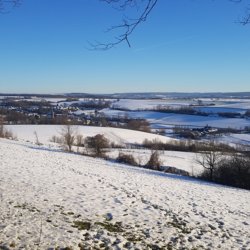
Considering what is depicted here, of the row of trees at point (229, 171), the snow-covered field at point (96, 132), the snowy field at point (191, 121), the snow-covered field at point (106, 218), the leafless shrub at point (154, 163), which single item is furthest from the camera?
the snowy field at point (191, 121)

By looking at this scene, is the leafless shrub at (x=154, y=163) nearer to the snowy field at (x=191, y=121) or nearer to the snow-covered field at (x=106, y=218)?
the snow-covered field at (x=106, y=218)

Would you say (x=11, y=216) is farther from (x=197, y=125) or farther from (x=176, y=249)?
(x=197, y=125)

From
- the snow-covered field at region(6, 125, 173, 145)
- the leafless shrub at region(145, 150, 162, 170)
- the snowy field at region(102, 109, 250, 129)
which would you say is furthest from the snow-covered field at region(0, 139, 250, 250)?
the snowy field at region(102, 109, 250, 129)

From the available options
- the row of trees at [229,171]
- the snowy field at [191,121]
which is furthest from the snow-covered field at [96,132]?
the row of trees at [229,171]

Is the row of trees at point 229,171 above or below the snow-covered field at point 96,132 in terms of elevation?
above

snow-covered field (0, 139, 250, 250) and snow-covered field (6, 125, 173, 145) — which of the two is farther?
snow-covered field (6, 125, 173, 145)

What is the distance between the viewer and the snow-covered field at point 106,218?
32.1 feet

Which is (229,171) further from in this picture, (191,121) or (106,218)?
(191,121)

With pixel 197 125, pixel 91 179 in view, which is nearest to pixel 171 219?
pixel 91 179

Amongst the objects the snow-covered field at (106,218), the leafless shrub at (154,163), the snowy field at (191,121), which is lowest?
the snowy field at (191,121)

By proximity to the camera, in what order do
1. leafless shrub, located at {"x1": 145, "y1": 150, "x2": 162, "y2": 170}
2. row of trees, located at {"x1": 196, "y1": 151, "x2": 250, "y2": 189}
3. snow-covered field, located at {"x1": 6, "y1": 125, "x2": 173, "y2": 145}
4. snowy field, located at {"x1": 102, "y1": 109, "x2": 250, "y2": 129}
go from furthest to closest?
snowy field, located at {"x1": 102, "y1": 109, "x2": 250, "y2": 129}
snow-covered field, located at {"x1": 6, "y1": 125, "x2": 173, "y2": 145}
leafless shrub, located at {"x1": 145, "y1": 150, "x2": 162, "y2": 170}
row of trees, located at {"x1": 196, "y1": 151, "x2": 250, "y2": 189}

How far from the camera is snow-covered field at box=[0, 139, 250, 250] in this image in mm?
9773

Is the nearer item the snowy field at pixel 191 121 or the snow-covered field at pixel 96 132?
the snow-covered field at pixel 96 132

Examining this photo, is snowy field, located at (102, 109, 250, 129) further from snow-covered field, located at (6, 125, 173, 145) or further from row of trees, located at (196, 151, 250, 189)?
row of trees, located at (196, 151, 250, 189)
